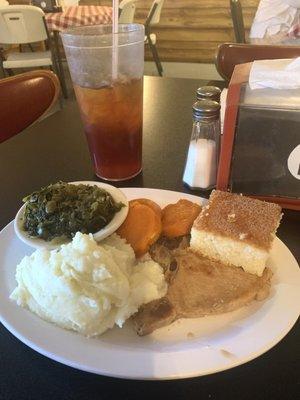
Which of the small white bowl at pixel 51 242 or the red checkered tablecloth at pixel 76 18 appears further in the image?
the red checkered tablecloth at pixel 76 18

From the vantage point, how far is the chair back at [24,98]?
1396 mm

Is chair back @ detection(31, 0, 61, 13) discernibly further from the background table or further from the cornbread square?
the cornbread square

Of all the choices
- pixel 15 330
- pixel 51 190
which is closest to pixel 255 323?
pixel 15 330

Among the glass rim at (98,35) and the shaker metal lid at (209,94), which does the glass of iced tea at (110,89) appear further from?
the shaker metal lid at (209,94)

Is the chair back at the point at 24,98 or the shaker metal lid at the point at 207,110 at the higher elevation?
the shaker metal lid at the point at 207,110

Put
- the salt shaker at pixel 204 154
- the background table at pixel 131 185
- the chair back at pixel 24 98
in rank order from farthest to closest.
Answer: the chair back at pixel 24 98
the salt shaker at pixel 204 154
the background table at pixel 131 185

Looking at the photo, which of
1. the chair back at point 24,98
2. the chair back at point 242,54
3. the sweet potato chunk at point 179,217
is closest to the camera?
the sweet potato chunk at point 179,217

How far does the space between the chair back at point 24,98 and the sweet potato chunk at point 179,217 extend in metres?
0.90

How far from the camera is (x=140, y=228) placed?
762 mm

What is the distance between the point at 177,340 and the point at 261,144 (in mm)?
452

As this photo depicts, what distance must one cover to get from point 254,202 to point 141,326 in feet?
1.12

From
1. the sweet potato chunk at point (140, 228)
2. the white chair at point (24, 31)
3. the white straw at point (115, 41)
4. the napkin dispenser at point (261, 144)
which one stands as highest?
the white straw at point (115, 41)

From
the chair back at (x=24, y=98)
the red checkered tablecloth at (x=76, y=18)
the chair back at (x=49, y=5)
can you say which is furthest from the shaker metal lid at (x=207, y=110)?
the chair back at (x=49, y=5)

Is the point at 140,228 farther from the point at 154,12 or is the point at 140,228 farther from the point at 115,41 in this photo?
the point at 154,12
